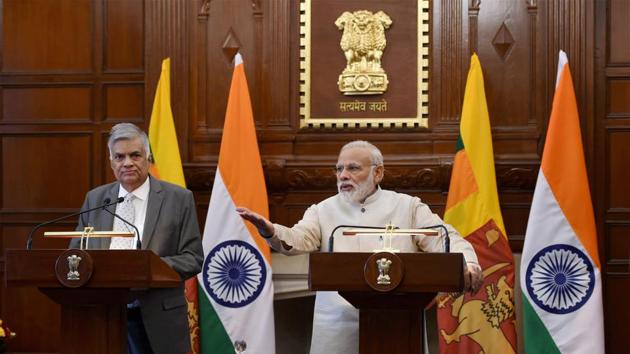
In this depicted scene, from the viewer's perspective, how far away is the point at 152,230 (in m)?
3.86

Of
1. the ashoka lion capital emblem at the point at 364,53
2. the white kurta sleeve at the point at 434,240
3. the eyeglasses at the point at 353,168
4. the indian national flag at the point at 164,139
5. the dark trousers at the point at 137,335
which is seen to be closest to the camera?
the dark trousers at the point at 137,335

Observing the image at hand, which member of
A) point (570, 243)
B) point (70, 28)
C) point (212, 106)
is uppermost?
point (70, 28)

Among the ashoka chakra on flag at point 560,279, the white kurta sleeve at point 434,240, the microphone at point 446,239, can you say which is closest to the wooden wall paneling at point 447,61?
the ashoka chakra on flag at point 560,279

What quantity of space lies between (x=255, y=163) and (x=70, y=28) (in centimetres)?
179

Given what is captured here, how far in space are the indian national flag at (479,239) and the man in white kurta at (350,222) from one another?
1.58 meters

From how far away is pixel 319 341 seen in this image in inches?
160

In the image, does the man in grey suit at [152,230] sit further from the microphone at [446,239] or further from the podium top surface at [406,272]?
the microphone at [446,239]

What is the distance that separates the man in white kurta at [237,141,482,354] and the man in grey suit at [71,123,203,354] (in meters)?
0.38

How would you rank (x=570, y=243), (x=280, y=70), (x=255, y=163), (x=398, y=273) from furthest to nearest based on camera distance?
(x=280, y=70) → (x=255, y=163) → (x=570, y=243) → (x=398, y=273)

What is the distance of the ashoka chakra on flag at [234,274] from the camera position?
5.64m

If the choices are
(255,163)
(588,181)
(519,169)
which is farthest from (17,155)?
(588,181)

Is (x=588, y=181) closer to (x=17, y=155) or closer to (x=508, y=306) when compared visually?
(x=508, y=306)

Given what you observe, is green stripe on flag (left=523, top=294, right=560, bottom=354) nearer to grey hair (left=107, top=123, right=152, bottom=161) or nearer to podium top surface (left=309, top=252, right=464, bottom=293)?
podium top surface (left=309, top=252, right=464, bottom=293)

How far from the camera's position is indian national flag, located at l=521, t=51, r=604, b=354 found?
17.6 feet
